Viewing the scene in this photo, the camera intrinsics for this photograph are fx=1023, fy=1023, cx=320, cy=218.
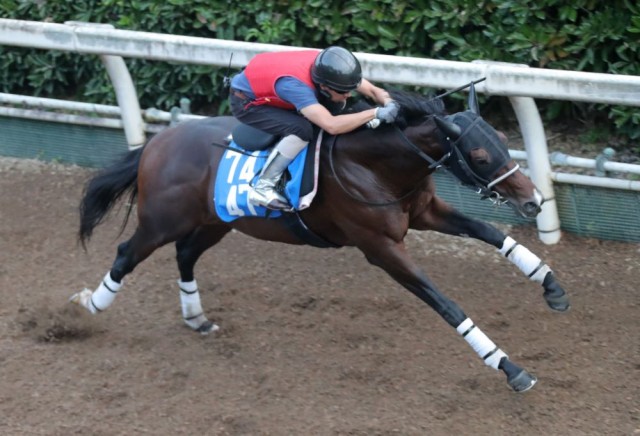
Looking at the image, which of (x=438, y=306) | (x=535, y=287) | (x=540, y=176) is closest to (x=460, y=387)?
(x=438, y=306)

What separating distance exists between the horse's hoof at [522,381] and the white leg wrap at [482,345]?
11 centimetres

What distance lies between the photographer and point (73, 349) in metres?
6.54

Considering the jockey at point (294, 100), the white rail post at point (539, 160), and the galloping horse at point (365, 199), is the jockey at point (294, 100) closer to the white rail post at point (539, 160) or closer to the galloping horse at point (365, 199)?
the galloping horse at point (365, 199)

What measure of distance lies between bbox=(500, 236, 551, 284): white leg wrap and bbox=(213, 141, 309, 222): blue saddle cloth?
1.25 m

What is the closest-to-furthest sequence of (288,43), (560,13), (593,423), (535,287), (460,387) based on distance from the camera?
(593,423) → (460,387) → (535,287) → (560,13) → (288,43)

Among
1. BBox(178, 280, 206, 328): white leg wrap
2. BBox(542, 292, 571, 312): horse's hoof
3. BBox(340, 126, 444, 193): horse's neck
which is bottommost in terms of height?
BBox(178, 280, 206, 328): white leg wrap

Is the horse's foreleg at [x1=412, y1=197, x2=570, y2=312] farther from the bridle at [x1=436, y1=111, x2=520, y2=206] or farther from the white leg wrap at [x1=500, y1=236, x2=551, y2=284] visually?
the bridle at [x1=436, y1=111, x2=520, y2=206]

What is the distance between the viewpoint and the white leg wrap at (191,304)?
21.9ft

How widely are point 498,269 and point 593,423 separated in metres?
2.05

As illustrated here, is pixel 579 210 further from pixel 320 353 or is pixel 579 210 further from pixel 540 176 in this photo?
pixel 320 353

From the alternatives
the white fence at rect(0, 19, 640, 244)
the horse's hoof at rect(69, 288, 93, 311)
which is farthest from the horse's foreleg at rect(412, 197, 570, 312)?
the horse's hoof at rect(69, 288, 93, 311)

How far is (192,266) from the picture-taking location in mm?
6719

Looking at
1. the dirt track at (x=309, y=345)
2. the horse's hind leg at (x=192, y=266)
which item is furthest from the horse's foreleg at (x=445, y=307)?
the horse's hind leg at (x=192, y=266)

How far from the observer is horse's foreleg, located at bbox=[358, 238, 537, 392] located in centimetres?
541
